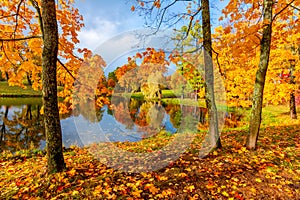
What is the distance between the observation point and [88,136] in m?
13.6

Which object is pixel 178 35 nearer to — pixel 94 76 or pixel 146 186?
pixel 94 76

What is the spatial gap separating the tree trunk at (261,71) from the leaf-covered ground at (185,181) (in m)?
0.64

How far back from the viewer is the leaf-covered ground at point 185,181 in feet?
10.8

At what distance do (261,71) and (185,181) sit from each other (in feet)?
12.2

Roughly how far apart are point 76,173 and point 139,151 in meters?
2.52

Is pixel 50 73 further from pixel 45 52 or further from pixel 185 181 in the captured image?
pixel 185 181

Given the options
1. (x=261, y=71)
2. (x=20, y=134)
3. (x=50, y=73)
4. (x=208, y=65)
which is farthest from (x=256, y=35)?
(x=20, y=134)

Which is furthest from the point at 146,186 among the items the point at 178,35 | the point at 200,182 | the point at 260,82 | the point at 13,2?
the point at 13,2

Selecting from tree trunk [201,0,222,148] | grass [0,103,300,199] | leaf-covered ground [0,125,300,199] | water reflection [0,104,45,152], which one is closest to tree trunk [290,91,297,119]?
grass [0,103,300,199]

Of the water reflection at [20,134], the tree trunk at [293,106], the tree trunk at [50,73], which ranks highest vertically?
the tree trunk at [50,73]

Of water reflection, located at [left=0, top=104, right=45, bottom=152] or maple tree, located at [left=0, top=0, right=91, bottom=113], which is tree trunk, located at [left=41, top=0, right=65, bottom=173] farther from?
water reflection, located at [left=0, top=104, right=45, bottom=152]

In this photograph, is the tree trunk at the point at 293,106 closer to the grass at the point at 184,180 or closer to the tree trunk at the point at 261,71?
the grass at the point at 184,180

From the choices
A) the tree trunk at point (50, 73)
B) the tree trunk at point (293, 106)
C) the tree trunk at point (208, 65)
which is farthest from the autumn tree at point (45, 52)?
the tree trunk at point (293, 106)

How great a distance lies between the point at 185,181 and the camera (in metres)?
3.68
